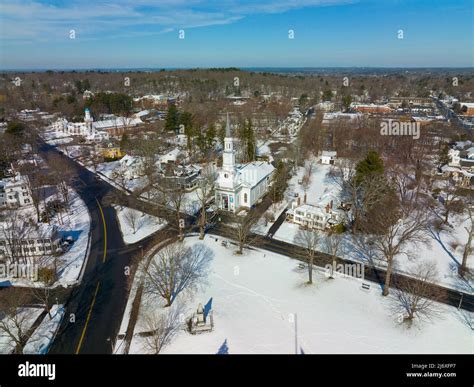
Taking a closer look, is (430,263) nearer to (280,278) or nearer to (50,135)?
(280,278)

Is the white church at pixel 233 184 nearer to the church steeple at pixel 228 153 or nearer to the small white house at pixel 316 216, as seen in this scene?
the church steeple at pixel 228 153

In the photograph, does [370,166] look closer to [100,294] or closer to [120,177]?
[100,294]

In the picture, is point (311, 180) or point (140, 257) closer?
point (140, 257)

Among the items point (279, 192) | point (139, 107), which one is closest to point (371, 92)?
point (139, 107)

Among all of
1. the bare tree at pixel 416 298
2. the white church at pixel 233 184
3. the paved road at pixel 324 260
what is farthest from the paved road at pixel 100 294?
the bare tree at pixel 416 298

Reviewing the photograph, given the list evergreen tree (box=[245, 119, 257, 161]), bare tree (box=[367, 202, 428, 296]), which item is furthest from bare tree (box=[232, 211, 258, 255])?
evergreen tree (box=[245, 119, 257, 161])

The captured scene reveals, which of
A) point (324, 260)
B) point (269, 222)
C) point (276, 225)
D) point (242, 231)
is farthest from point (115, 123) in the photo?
point (324, 260)
